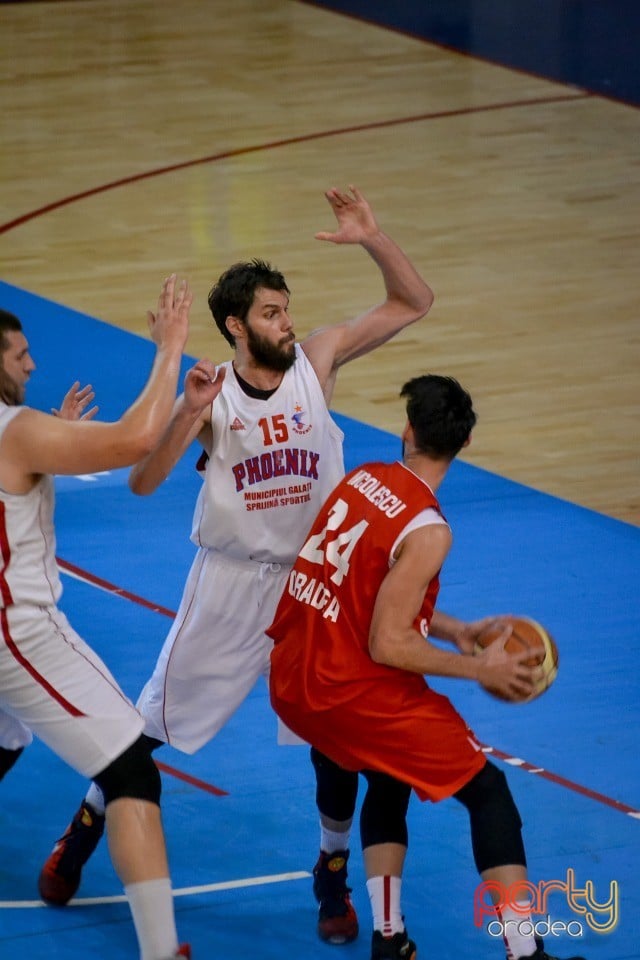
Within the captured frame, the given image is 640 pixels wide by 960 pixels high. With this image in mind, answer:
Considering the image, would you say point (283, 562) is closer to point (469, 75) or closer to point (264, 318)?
point (264, 318)

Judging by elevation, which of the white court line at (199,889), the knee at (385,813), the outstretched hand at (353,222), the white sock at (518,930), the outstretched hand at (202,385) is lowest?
the white court line at (199,889)

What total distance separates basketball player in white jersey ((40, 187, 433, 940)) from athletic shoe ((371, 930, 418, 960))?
1039 mm

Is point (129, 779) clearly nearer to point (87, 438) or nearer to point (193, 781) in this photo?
point (87, 438)

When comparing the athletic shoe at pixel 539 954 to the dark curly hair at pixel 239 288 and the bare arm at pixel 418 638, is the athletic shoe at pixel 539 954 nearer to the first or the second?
the bare arm at pixel 418 638

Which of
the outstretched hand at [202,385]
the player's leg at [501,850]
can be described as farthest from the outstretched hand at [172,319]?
the player's leg at [501,850]

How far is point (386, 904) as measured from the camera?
553 cm

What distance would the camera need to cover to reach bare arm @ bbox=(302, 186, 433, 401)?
6.48m

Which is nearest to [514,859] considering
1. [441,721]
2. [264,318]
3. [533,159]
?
[441,721]

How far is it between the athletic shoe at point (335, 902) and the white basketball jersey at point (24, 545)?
1.30m

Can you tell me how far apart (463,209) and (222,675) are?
9.32m

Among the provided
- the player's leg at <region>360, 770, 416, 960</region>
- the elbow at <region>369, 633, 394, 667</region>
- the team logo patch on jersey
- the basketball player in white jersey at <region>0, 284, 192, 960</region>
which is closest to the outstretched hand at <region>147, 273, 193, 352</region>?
the basketball player in white jersey at <region>0, 284, 192, 960</region>

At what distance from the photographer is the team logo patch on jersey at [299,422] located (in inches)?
245

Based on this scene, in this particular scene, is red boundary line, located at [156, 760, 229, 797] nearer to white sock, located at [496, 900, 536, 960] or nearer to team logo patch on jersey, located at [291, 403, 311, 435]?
team logo patch on jersey, located at [291, 403, 311, 435]

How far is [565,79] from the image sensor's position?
18938mm
